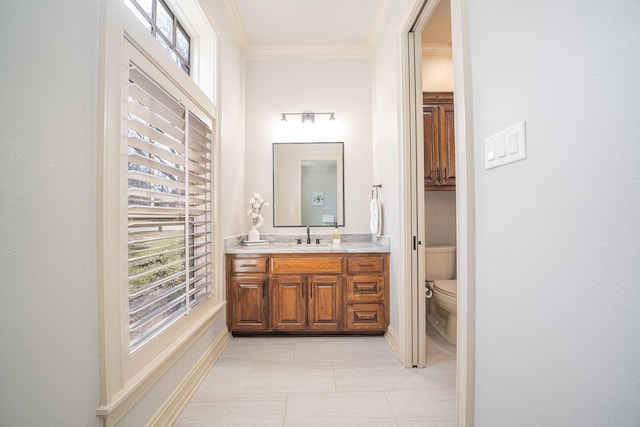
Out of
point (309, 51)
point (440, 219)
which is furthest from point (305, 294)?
point (309, 51)

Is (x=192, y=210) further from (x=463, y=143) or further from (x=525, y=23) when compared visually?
(x=525, y=23)

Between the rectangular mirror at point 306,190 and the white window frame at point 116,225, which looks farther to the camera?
the rectangular mirror at point 306,190

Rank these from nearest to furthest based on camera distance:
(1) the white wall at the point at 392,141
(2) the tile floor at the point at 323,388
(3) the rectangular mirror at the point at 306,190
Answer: (2) the tile floor at the point at 323,388 < (1) the white wall at the point at 392,141 < (3) the rectangular mirror at the point at 306,190

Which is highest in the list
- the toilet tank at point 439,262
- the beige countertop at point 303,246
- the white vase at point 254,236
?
the white vase at point 254,236

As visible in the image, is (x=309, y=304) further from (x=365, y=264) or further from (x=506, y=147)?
(x=506, y=147)

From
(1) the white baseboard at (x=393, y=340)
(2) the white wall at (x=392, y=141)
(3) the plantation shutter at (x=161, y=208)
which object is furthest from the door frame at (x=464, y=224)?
(3) the plantation shutter at (x=161, y=208)

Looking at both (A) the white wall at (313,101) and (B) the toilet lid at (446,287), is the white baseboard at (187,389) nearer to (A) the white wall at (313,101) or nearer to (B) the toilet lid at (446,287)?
(A) the white wall at (313,101)

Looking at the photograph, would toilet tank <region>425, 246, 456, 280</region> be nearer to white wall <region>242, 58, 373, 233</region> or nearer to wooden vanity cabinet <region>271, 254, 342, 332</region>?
white wall <region>242, 58, 373, 233</region>

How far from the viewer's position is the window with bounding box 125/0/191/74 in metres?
1.66

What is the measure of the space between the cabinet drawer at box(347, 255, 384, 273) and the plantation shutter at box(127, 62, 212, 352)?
47.5 inches

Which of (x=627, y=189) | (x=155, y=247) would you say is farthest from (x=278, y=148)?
(x=627, y=189)

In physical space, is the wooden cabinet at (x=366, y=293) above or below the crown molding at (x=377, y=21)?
below

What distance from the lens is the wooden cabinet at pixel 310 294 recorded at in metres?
2.62

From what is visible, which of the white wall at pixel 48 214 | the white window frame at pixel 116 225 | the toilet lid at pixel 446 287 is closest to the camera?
the white wall at pixel 48 214
